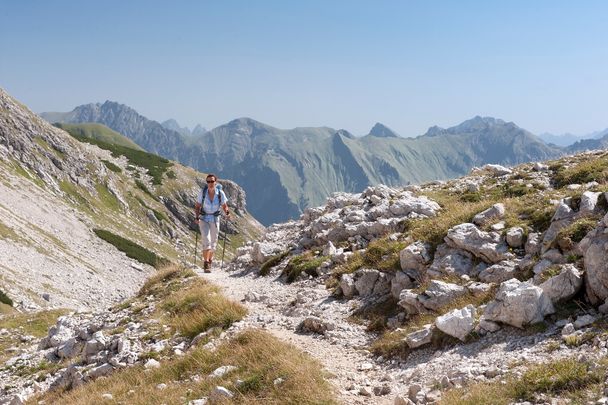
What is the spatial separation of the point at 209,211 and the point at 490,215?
1145 cm

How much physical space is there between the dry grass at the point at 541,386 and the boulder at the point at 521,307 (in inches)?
65.6

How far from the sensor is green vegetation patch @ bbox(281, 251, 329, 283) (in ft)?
58.2

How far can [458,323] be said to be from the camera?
9734 millimetres

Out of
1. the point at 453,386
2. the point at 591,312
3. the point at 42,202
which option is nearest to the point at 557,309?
the point at 591,312

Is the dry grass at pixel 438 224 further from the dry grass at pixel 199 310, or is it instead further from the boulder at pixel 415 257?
the dry grass at pixel 199 310

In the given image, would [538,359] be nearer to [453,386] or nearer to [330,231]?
[453,386]

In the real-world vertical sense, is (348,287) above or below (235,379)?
above

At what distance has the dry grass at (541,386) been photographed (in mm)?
6738

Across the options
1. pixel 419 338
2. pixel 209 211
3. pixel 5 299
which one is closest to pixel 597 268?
pixel 419 338

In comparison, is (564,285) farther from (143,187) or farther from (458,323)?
(143,187)

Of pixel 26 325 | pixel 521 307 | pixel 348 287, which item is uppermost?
pixel 521 307

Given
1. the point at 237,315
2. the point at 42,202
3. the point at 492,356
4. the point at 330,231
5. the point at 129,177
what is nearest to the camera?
the point at 492,356

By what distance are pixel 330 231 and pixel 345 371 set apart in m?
10.7

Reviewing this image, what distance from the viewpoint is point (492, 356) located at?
862 cm
